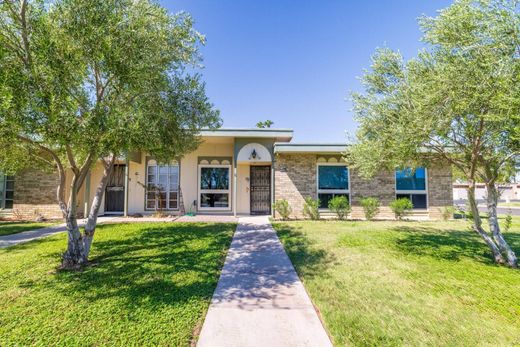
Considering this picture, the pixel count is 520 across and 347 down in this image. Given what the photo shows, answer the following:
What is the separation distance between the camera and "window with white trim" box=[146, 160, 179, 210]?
42.1 ft

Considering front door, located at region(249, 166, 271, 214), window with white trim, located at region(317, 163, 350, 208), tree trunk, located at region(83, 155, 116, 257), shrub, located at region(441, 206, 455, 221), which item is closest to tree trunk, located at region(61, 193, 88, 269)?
tree trunk, located at region(83, 155, 116, 257)

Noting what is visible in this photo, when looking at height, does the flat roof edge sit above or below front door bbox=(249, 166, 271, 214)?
above

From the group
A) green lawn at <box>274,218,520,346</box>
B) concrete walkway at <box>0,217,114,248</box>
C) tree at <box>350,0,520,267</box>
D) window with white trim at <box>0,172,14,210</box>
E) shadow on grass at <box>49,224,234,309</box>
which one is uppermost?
tree at <box>350,0,520,267</box>

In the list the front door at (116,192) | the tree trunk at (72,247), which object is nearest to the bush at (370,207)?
the tree trunk at (72,247)

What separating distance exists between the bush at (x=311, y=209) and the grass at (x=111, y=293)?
210 inches

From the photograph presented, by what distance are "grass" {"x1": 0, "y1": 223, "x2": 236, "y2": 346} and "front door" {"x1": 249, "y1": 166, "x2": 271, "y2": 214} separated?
20.3 ft

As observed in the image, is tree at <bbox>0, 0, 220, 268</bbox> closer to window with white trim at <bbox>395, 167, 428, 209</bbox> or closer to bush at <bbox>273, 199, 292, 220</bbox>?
bush at <bbox>273, 199, 292, 220</bbox>

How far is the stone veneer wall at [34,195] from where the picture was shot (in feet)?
37.9

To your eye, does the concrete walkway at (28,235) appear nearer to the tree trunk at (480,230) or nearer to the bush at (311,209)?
the bush at (311,209)

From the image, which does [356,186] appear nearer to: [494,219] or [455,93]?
[494,219]

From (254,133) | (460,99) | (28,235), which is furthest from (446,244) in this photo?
(28,235)

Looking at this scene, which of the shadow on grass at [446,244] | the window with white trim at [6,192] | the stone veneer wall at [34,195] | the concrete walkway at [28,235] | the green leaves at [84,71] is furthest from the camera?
the window with white trim at [6,192]

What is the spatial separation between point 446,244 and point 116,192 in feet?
49.5

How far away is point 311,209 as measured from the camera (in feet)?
36.3
